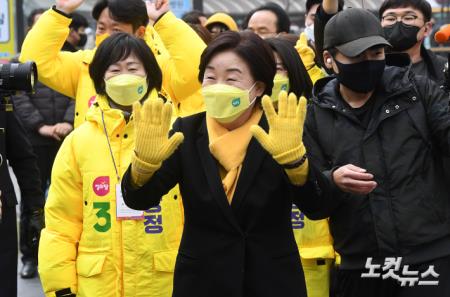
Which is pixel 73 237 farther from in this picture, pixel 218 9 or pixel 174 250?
pixel 218 9

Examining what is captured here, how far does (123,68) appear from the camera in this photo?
4.13m

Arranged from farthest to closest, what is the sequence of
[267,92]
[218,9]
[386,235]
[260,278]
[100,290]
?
1. [218,9]
2. [100,290]
3. [386,235]
4. [267,92]
5. [260,278]

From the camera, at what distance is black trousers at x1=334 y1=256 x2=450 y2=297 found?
355 centimetres

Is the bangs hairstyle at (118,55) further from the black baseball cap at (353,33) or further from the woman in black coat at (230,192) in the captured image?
the woman in black coat at (230,192)

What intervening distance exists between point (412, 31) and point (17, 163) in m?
2.41

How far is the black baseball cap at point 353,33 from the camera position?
3600 millimetres

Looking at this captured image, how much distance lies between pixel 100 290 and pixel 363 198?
1.23 m

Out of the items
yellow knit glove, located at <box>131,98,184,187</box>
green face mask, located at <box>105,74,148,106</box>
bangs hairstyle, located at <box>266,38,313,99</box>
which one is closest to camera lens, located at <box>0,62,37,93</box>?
green face mask, located at <box>105,74,148,106</box>

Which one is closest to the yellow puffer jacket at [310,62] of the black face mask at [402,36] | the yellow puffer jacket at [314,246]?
the black face mask at [402,36]

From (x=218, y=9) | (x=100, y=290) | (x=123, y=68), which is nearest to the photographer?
(x=100, y=290)

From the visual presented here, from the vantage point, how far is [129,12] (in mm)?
5391

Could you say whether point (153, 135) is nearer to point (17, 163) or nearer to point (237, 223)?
point (237, 223)

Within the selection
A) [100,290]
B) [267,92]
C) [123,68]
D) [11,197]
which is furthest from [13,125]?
[267,92]

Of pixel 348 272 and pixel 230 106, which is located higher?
pixel 230 106
